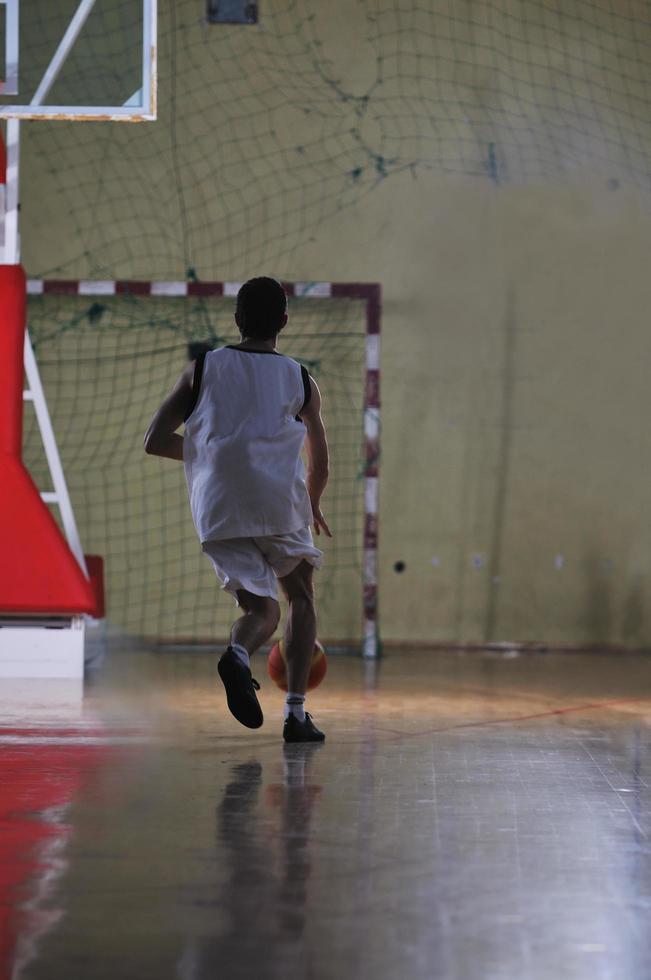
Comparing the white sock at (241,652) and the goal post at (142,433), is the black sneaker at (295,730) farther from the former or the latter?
the goal post at (142,433)

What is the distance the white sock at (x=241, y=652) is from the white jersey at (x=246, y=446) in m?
0.35

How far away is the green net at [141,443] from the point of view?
343 inches

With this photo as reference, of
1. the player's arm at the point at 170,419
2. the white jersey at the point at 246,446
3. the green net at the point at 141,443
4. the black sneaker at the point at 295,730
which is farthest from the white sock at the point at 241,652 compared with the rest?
the green net at the point at 141,443

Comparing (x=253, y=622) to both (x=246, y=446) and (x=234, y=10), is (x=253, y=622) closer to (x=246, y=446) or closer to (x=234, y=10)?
(x=246, y=446)

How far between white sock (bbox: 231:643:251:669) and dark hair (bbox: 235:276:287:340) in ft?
3.26

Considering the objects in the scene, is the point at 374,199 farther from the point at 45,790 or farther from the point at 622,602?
the point at 45,790

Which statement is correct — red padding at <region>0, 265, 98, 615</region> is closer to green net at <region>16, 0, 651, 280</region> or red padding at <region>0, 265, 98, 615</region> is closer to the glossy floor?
the glossy floor

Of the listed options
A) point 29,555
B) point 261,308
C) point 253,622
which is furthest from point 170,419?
point 29,555

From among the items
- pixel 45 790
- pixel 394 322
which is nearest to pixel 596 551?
pixel 394 322

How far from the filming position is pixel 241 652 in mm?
4066

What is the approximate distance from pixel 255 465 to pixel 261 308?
51 cm

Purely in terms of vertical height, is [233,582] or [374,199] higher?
[374,199]

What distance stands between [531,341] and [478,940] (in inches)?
267

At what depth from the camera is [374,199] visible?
346 inches
